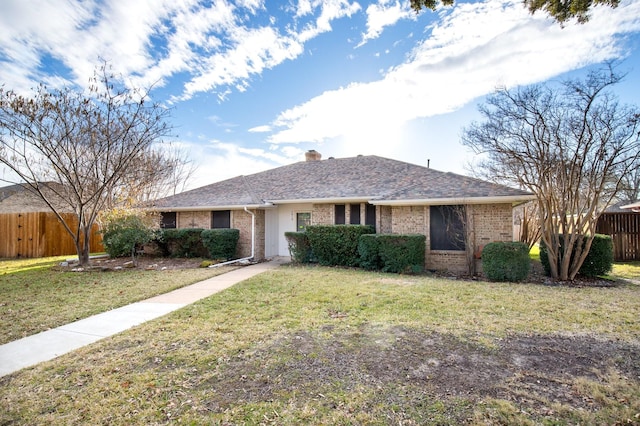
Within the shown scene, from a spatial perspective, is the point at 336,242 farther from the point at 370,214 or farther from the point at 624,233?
the point at 624,233

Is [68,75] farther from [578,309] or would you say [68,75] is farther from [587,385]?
[578,309]

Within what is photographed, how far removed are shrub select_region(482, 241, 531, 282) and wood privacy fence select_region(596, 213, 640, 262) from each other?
28.3 feet

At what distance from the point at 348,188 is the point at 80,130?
10.5 meters

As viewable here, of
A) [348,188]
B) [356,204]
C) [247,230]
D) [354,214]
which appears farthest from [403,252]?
[247,230]

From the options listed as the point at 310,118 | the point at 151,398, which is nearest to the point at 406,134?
the point at 310,118

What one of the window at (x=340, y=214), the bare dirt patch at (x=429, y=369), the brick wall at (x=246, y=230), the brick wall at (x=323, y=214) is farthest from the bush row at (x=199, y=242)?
the bare dirt patch at (x=429, y=369)

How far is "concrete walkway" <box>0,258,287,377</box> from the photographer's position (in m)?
4.07

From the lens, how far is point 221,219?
15.0 meters

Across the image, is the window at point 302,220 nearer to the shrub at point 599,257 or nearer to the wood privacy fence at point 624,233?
the shrub at point 599,257

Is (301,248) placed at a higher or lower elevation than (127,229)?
lower

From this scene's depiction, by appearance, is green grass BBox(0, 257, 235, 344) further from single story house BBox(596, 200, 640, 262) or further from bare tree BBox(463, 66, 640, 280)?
single story house BBox(596, 200, 640, 262)

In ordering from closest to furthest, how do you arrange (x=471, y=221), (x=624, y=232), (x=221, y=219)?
(x=471, y=221), (x=624, y=232), (x=221, y=219)

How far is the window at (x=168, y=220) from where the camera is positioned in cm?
1584

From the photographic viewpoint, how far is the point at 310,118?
1695cm
